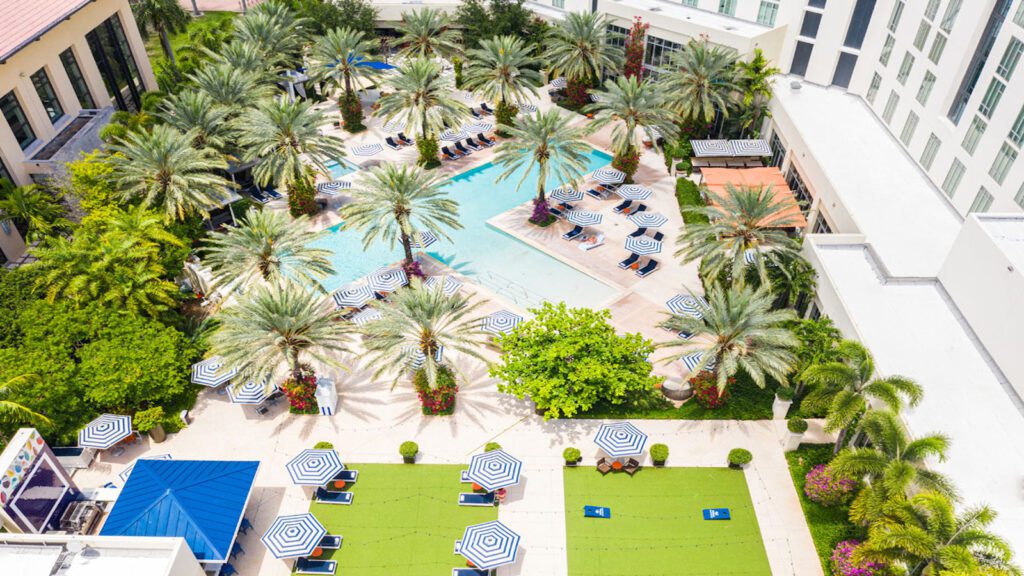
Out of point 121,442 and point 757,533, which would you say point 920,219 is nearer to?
point 757,533

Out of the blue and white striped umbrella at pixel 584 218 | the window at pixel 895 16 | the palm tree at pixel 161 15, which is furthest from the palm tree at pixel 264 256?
the window at pixel 895 16

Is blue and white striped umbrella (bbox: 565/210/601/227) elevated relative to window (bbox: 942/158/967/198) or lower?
lower

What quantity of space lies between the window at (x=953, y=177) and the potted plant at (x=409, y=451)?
99.7 ft

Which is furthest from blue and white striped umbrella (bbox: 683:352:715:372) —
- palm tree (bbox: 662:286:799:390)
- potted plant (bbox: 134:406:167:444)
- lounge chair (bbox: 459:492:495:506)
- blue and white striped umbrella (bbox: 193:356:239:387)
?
potted plant (bbox: 134:406:167:444)

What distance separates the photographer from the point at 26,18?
40.3 m

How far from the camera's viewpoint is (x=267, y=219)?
115 ft

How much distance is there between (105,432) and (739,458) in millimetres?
27713

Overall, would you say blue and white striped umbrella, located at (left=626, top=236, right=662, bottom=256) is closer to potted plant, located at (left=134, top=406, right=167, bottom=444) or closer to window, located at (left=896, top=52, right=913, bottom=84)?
window, located at (left=896, top=52, right=913, bottom=84)

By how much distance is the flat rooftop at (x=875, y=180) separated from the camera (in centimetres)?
3353

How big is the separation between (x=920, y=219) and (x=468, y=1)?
42.4m

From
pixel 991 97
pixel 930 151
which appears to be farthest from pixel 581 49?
pixel 991 97

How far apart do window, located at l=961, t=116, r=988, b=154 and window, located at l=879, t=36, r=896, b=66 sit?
34.6 feet

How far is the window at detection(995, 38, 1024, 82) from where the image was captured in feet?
100

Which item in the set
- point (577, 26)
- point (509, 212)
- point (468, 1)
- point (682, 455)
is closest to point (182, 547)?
point (682, 455)
